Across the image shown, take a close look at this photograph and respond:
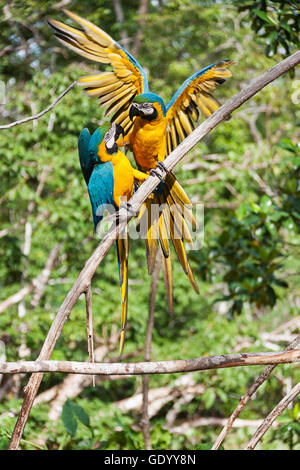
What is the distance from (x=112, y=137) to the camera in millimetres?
1101

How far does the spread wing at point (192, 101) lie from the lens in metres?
1.19

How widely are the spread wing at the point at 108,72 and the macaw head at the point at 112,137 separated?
0.09 meters

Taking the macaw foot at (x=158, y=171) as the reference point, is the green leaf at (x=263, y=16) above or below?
above

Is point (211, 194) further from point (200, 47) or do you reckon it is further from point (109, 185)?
point (109, 185)

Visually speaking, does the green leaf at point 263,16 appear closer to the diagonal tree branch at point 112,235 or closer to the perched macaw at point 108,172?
the diagonal tree branch at point 112,235

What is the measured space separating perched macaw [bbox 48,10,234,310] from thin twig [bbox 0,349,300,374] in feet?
0.92

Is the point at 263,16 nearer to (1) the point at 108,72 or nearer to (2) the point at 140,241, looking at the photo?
(1) the point at 108,72

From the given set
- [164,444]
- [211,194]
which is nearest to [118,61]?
[164,444]

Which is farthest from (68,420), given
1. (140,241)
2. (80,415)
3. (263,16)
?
(140,241)

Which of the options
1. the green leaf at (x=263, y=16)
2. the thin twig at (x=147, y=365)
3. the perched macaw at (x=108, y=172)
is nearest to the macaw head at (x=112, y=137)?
the perched macaw at (x=108, y=172)

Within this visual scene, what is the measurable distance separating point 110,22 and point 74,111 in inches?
73.9

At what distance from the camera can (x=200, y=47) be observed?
4.36 m

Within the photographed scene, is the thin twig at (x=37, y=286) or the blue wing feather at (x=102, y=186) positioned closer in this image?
the blue wing feather at (x=102, y=186)

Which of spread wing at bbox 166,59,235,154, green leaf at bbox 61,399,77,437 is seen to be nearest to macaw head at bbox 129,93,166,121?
spread wing at bbox 166,59,235,154
